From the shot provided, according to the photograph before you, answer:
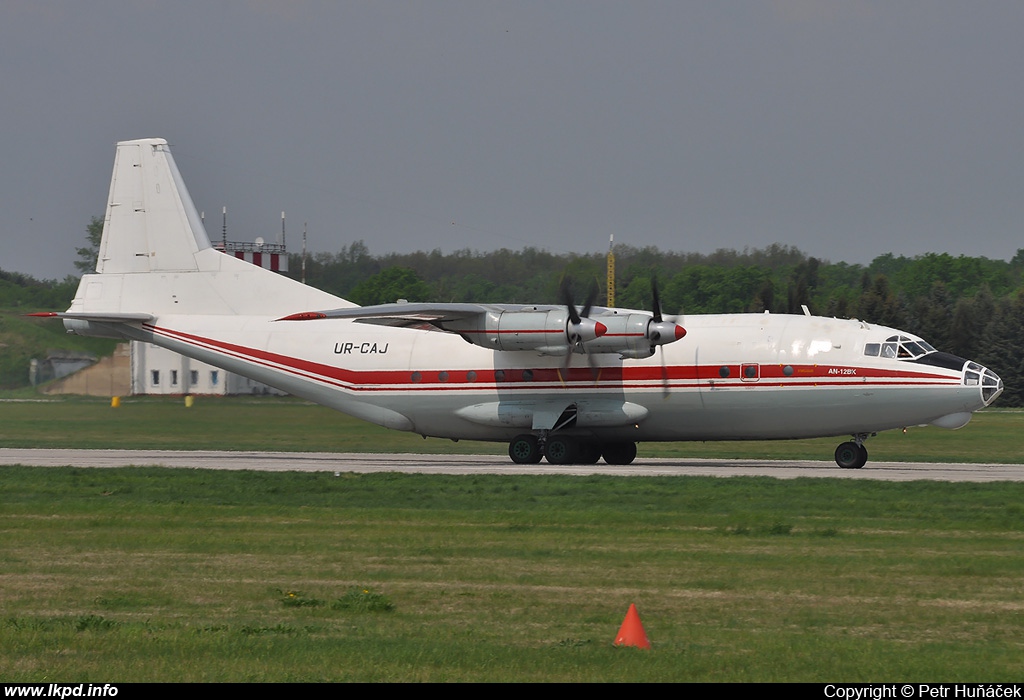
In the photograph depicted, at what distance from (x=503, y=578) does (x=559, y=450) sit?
1585 cm

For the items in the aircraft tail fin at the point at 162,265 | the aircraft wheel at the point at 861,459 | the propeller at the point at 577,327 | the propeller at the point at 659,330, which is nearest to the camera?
the propeller at the point at 659,330

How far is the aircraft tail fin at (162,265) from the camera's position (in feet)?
105

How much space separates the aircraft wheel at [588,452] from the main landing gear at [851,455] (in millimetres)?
6080

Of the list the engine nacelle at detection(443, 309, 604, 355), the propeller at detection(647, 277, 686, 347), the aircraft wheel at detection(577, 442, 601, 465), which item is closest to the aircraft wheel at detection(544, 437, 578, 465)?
the aircraft wheel at detection(577, 442, 601, 465)

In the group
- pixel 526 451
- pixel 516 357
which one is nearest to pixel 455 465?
pixel 526 451

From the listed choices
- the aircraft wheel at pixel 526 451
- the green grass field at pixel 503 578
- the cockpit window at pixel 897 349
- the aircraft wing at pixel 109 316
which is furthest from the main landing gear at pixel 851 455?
the aircraft wing at pixel 109 316

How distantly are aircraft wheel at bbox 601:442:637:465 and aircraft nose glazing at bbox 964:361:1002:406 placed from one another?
8511mm

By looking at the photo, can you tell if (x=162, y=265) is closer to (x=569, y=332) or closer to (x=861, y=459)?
(x=569, y=332)

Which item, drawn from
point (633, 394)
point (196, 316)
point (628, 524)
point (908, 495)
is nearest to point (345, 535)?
point (628, 524)

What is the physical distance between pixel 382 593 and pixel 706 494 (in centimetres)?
1026

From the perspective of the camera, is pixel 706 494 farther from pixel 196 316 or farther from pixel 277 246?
pixel 277 246

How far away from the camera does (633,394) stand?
27.8 metres

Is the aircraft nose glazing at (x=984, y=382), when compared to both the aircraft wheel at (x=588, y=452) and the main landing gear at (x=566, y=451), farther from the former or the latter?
the aircraft wheel at (x=588, y=452)

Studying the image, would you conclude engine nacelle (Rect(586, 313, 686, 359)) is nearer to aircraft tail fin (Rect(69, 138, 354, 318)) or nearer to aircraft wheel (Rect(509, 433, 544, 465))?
aircraft wheel (Rect(509, 433, 544, 465))
